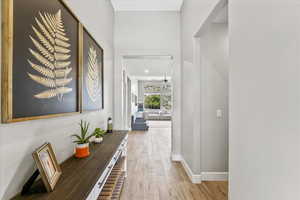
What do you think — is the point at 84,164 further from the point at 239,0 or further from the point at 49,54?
the point at 239,0

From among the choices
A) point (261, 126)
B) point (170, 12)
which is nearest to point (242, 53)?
point (261, 126)

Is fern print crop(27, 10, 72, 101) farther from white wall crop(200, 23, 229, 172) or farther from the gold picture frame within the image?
white wall crop(200, 23, 229, 172)

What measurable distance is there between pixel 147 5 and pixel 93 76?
220 cm

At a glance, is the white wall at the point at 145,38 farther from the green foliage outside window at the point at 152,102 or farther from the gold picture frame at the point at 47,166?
the green foliage outside window at the point at 152,102

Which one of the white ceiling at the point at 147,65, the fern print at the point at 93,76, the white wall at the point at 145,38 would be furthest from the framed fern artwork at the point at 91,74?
the white ceiling at the point at 147,65

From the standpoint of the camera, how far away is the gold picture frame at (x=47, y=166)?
1.01 metres

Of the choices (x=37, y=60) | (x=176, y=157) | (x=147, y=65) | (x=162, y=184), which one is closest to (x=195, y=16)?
(x=37, y=60)

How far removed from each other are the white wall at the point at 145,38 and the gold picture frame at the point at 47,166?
2617 mm

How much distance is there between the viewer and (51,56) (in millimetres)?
1317

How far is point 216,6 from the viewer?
182 centimetres

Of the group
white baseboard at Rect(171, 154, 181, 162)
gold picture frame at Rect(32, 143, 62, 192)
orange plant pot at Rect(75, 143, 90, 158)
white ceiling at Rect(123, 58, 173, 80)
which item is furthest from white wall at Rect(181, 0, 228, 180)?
white ceiling at Rect(123, 58, 173, 80)

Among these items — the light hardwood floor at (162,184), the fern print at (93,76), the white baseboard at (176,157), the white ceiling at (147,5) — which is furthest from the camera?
the white baseboard at (176,157)

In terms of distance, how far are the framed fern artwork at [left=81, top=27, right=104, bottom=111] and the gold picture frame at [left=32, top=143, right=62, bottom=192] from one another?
2.71 ft

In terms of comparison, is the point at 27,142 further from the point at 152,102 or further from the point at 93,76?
the point at 152,102
